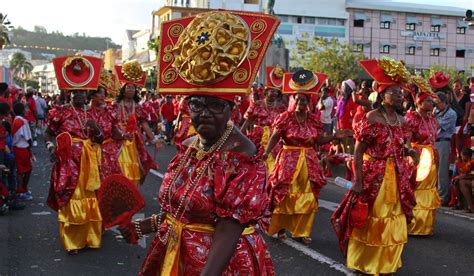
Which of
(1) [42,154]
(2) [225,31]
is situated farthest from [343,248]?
(1) [42,154]

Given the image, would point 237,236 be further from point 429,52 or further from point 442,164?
point 429,52

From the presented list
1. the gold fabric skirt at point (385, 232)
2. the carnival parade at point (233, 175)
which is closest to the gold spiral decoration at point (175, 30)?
the carnival parade at point (233, 175)

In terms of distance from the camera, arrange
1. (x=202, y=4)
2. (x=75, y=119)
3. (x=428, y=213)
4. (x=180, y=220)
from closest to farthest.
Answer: (x=180, y=220)
(x=75, y=119)
(x=428, y=213)
(x=202, y=4)

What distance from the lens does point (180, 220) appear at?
2961 millimetres

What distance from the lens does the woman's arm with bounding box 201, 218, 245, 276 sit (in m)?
2.70

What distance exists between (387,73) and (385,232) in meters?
1.49

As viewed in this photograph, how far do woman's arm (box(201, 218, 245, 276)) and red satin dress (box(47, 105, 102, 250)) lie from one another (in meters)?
4.59

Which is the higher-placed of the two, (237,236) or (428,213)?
(237,236)

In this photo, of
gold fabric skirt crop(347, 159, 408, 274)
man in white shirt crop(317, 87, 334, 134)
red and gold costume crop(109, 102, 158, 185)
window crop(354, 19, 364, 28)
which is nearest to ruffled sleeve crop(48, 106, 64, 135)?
red and gold costume crop(109, 102, 158, 185)

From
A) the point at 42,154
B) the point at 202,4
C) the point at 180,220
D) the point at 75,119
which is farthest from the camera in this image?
the point at 202,4

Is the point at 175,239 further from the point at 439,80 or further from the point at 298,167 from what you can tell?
the point at 439,80

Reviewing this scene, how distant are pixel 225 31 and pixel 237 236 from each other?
934 millimetres

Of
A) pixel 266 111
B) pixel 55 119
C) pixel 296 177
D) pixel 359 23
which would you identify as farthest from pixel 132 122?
pixel 359 23

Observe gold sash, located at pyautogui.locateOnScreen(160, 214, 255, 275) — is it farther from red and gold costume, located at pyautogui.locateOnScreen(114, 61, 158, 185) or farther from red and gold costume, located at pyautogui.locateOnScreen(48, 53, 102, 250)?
red and gold costume, located at pyautogui.locateOnScreen(114, 61, 158, 185)
